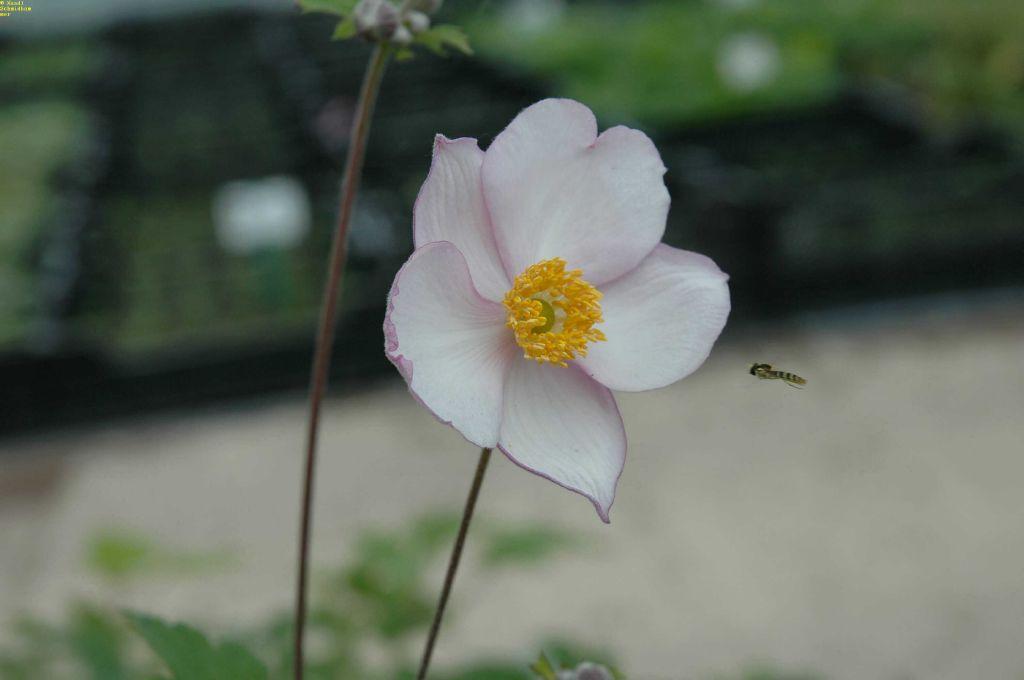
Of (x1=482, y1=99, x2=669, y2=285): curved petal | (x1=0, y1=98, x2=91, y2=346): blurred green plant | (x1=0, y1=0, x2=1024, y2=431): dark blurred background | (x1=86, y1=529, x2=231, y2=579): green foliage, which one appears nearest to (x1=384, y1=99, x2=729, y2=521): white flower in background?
(x1=482, y1=99, x2=669, y2=285): curved petal

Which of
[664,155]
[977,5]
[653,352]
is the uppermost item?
[653,352]

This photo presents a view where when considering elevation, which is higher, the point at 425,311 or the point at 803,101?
the point at 425,311

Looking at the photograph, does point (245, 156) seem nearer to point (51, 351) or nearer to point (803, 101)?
point (51, 351)

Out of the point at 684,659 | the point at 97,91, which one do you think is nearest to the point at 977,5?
the point at 684,659

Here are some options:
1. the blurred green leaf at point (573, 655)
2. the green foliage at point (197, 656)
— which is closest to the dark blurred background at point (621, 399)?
the blurred green leaf at point (573, 655)

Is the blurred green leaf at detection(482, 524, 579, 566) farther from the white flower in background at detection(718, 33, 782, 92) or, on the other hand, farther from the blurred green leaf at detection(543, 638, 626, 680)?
the white flower in background at detection(718, 33, 782, 92)

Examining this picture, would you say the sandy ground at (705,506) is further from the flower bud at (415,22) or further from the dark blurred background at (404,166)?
the flower bud at (415,22)

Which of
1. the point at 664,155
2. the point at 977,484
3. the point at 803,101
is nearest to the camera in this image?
the point at 977,484
